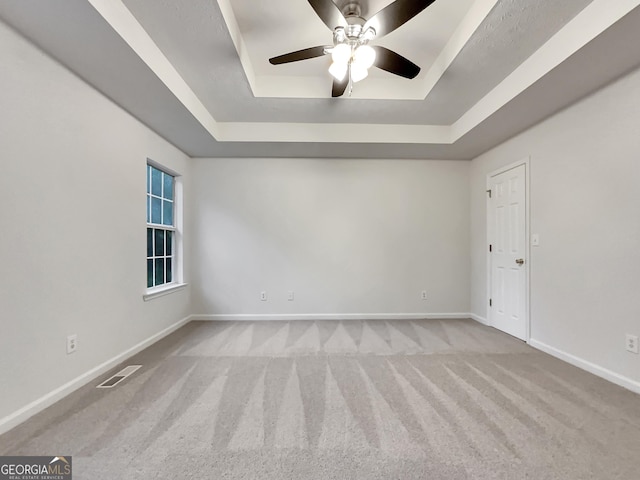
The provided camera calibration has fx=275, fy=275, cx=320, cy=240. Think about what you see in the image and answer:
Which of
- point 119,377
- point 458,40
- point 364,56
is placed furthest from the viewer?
point 119,377

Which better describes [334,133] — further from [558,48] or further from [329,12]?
[558,48]

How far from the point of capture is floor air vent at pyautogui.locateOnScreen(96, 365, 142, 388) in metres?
2.12

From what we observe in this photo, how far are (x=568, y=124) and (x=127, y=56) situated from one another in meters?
3.65

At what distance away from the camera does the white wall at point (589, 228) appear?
6.79ft

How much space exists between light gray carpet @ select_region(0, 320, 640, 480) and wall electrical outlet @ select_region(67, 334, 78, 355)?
32cm

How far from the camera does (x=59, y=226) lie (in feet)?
6.33

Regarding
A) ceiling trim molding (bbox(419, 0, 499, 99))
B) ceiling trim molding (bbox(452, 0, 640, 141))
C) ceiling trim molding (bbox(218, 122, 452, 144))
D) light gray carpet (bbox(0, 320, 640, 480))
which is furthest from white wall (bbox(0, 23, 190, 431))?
ceiling trim molding (bbox(452, 0, 640, 141))

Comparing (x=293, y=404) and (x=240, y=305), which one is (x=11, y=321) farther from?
(x=240, y=305)

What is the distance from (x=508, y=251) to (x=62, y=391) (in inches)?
174

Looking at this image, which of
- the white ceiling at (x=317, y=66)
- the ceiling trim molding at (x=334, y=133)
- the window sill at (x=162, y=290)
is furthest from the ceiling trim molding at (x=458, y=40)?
the window sill at (x=162, y=290)

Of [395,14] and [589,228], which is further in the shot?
[589,228]

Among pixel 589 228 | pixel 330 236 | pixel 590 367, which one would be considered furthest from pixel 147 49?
pixel 590 367

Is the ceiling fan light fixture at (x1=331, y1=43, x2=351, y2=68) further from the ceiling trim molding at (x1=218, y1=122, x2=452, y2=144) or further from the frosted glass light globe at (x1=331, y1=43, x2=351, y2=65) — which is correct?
the ceiling trim molding at (x1=218, y1=122, x2=452, y2=144)

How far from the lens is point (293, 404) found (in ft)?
6.14
